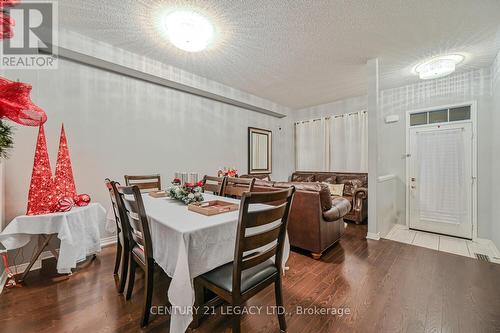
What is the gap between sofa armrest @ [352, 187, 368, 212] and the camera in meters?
3.99

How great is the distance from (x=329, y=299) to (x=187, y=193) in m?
1.57

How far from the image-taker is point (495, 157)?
2945 mm

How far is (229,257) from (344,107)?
4.93 meters

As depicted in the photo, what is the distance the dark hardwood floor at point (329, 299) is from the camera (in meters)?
1.48

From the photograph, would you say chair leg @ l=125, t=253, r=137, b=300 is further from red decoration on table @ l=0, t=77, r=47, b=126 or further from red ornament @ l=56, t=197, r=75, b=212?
red decoration on table @ l=0, t=77, r=47, b=126

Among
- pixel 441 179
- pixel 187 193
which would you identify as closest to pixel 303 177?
pixel 441 179

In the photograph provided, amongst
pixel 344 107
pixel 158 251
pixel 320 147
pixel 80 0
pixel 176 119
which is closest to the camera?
pixel 158 251

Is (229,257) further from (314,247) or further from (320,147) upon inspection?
(320,147)

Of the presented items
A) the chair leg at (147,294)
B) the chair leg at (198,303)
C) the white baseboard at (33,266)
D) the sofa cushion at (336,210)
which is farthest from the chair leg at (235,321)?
the white baseboard at (33,266)

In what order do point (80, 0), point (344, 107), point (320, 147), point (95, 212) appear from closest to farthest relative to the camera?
1. point (80, 0)
2. point (95, 212)
3. point (344, 107)
4. point (320, 147)

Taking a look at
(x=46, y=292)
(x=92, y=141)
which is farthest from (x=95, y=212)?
(x=92, y=141)

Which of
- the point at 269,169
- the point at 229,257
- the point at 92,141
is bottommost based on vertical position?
the point at 229,257

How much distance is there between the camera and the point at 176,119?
3480mm

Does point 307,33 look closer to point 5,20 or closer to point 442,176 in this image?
point 5,20
